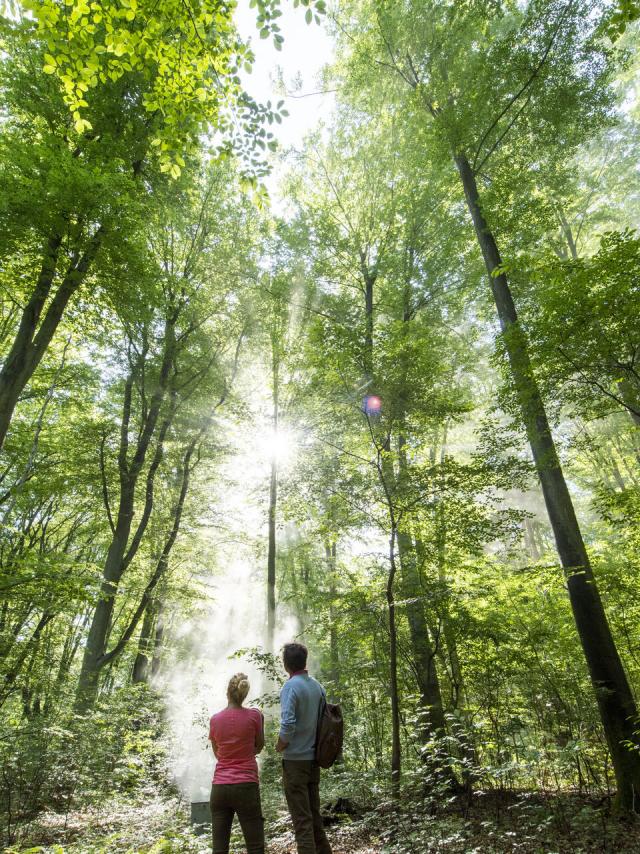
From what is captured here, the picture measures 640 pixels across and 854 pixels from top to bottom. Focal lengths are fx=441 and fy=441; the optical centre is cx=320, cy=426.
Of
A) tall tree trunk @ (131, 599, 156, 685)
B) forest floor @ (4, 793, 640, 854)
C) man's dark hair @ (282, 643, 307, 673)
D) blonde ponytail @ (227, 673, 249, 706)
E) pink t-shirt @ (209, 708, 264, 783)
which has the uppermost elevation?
tall tree trunk @ (131, 599, 156, 685)

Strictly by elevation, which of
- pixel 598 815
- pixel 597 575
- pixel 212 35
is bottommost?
pixel 598 815

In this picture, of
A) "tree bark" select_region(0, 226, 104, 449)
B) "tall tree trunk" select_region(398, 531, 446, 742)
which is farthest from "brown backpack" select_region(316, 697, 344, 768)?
"tree bark" select_region(0, 226, 104, 449)

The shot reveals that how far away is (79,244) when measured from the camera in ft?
20.1

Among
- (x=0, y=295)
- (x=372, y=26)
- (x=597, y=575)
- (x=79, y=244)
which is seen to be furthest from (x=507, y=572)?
(x=372, y=26)

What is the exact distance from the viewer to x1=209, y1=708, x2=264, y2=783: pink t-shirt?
11.4 feet

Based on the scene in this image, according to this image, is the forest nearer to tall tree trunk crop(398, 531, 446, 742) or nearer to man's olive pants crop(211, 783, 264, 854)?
tall tree trunk crop(398, 531, 446, 742)

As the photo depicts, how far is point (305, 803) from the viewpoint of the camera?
3.43 meters

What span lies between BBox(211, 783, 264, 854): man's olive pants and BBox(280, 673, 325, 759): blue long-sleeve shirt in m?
0.41

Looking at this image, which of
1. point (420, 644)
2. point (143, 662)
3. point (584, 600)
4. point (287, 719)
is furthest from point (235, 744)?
point (143, 662)

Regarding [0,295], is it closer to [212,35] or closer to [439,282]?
[212,35]

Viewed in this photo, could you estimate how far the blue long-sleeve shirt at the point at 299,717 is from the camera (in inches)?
137

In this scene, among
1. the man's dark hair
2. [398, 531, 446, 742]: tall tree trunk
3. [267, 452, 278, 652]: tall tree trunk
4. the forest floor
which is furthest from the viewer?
[267, 452, 278, 652]: tall tree trunk

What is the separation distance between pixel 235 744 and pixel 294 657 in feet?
2.57

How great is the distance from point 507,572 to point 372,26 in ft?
42.1
